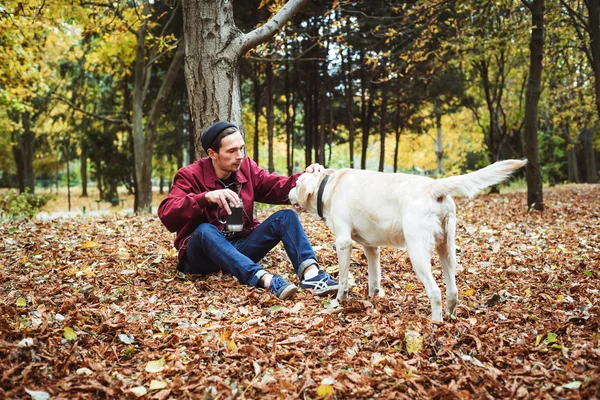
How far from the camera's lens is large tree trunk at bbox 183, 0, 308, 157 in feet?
18.1

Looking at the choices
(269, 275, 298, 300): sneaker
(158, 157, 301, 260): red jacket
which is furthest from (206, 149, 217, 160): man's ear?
(269, 275, 298, 300): sneaker

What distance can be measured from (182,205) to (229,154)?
2.26ft

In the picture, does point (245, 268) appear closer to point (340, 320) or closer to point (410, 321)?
point (340, 320)

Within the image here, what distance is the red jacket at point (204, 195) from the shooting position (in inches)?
166

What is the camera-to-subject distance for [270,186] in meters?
4.93

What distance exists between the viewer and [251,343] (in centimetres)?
309

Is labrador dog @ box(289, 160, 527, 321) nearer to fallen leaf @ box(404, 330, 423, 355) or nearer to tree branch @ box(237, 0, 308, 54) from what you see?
fallen leaf @ box(404, 330, 423, 355)

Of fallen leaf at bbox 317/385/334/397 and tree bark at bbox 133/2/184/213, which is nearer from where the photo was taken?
fallen leaf at bbox 317/385/334/397

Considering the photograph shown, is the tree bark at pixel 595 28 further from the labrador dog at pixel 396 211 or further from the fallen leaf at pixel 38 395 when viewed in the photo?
the fallen leaf at pixel 38 395

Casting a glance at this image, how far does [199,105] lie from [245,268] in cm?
238

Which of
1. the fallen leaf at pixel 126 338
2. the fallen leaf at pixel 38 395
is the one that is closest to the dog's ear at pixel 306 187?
the fallen leaf at pixel 126 338

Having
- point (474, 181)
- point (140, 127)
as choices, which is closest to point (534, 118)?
point (474, 181)

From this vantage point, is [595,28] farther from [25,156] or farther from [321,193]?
[25,156]

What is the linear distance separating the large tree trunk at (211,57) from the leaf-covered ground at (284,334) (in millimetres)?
1929
